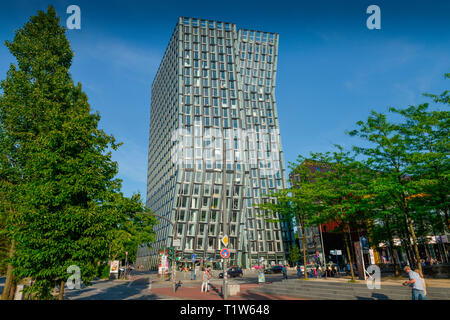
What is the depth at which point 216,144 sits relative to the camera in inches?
2894

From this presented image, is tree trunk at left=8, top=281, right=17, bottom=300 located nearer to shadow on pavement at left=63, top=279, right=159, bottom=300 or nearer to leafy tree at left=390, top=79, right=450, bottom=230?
shadow on pavement at left=63, top=279, right=159, bottom=300

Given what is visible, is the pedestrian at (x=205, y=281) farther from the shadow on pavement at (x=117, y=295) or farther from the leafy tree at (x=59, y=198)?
the leafy tree at (x=59, y=198)

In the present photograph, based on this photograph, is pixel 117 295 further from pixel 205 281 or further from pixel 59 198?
pixel 59 198

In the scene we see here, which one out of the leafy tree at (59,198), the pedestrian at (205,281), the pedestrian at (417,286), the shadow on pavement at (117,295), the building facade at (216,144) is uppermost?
the building facade at (216,144)

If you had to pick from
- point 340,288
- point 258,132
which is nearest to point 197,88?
point 258,132

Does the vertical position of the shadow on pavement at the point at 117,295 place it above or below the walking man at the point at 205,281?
below

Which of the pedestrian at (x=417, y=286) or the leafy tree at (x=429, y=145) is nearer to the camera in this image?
the pedestrian at (x=417, y=286)

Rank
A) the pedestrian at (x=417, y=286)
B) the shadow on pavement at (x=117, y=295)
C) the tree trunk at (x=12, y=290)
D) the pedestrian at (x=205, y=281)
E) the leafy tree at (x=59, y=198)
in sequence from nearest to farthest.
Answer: the pedestrian at (x=417, y=286)
the leafy tree at (x=59, y=198)
the tree trunk at (x=12, y=290)
the shadow on pavement at (x=117, y=295)
the pedestrian at (x=205, y=281)

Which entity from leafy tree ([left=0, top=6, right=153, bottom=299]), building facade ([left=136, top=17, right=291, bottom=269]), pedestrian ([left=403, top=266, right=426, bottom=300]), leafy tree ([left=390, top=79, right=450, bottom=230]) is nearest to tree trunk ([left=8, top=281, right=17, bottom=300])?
leafy tree ([left=0, top=6, right=153, bottom=299])

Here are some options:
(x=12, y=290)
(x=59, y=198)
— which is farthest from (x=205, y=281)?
(x=59, y=198)

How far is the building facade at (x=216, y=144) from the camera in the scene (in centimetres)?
6869

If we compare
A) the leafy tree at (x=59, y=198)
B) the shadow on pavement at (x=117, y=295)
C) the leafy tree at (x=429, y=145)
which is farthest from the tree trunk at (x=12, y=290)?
the leafy tree at (x=429, y=145)

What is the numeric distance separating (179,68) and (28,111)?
62.0m
